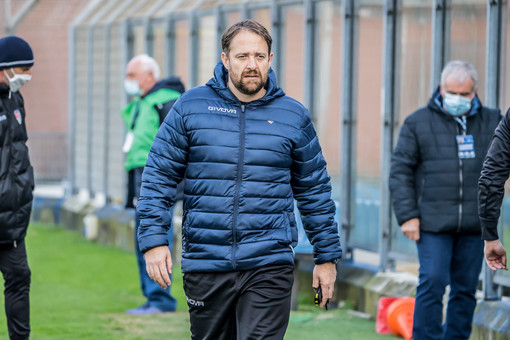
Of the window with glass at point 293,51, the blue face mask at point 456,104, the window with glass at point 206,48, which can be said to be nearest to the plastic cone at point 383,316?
the blue face mask at point 456,104

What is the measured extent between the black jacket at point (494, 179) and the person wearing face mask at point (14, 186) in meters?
2.86

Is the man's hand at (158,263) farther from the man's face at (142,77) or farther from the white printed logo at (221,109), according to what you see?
the man's face at (142,77)

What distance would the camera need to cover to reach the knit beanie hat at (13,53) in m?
7.25

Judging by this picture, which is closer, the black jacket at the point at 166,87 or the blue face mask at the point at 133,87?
the black jacket at the point at 166,87

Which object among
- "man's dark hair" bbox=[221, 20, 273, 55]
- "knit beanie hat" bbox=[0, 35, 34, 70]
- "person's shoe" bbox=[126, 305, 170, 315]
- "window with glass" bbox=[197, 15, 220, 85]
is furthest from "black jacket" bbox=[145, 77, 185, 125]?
"man's dark hair" bbox=[221, 20, 273, 55]

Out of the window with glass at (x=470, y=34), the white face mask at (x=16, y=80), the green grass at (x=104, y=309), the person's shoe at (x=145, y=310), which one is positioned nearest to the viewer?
the white face mask at (x=16, y=80)

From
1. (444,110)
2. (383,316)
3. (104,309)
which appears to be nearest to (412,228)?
(444,110)

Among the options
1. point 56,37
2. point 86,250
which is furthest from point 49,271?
point 56,37

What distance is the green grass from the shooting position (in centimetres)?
891

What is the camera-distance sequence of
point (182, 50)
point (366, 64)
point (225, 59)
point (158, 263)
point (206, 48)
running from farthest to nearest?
point (182, 50) → point (206, 48) → point (366, 64) → point (225, 59) → point (158, 263)

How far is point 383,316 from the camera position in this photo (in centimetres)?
891

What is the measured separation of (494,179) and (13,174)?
2964 mm

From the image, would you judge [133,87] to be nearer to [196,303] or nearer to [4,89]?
[4,89]

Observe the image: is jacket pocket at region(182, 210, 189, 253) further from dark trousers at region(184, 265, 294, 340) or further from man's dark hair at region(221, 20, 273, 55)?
man's dark hair at region(221, 20, 273, 55)
